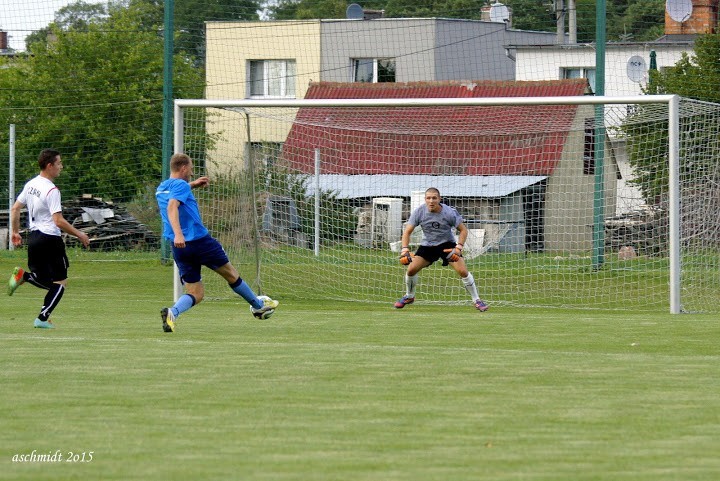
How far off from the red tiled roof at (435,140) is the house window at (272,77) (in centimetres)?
1107

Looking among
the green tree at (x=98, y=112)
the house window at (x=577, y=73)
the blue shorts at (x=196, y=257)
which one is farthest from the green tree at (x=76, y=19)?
the blue shorts at (x=196, y=257)

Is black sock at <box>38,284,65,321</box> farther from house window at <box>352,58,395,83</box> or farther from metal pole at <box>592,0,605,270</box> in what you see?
house window at <box>352,58,395,83</box>

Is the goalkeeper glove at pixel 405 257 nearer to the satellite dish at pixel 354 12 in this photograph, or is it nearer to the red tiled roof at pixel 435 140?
the red tiled roof at pixel 435 140

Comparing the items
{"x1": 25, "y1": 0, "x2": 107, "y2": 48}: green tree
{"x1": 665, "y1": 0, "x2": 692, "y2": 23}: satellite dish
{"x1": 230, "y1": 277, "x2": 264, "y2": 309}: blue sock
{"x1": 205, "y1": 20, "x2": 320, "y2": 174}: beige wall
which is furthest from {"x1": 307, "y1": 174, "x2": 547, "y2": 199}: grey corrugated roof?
{"x1": 25, "y1": 0, "x2": 107, "y2": 48}: green tree

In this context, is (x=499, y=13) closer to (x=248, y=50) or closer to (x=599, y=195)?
(x=248, y=50)

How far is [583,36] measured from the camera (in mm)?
30875

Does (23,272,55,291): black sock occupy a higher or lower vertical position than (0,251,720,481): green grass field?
higher

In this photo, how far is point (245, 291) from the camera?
508 inches

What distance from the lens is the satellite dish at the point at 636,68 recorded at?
32500mm

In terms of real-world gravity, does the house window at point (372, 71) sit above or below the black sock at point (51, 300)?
above

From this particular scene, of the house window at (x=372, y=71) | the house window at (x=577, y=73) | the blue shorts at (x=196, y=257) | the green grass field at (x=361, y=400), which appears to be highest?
the house window at (x=372, y=71)

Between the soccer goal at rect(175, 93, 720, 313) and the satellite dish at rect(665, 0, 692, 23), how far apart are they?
876cm

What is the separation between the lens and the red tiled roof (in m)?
21.1

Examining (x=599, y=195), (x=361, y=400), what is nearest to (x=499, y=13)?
(x=599, y=195)
